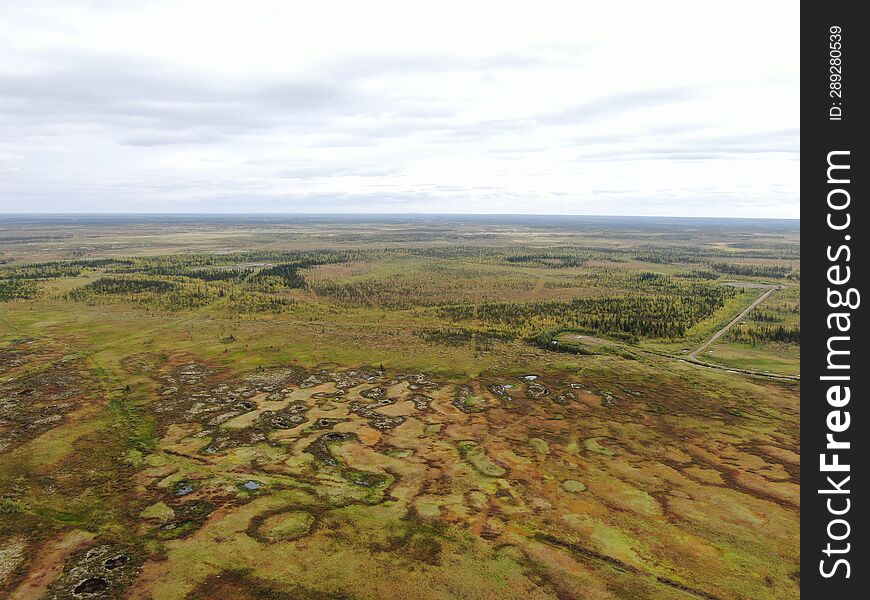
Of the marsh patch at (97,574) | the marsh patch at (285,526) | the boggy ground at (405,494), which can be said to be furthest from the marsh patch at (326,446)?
the marsh patch at (97,574)

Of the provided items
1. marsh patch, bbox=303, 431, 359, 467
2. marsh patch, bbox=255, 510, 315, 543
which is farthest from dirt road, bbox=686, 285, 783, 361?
marsh patch, bbox=255, 510, 315, 543

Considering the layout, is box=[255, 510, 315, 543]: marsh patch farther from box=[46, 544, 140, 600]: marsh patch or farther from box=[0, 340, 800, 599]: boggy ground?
box=[46, 544, 140, 600]: marsh patch

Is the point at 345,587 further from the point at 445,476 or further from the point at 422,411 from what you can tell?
the point at 422,411

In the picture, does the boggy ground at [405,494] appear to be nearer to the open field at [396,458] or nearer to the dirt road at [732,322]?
the open field at [396,458]

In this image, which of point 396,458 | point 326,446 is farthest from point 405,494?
point 326,446

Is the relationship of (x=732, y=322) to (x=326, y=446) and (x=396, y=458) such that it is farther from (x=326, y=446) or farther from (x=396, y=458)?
(x=326, y=446)
